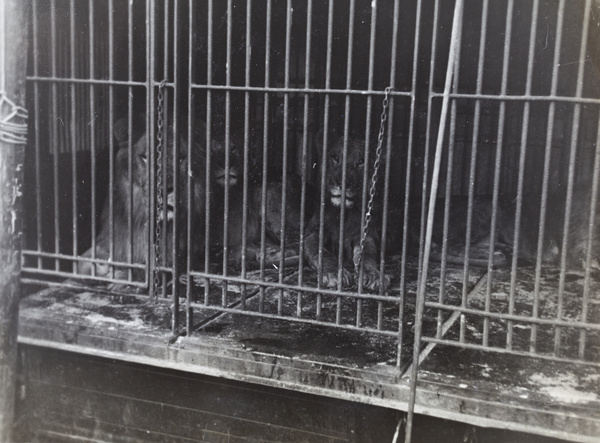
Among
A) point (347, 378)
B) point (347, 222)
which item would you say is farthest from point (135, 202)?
point (347, 378)

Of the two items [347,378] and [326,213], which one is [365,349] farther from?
[326,213]

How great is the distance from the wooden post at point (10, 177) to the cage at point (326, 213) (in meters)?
0.54

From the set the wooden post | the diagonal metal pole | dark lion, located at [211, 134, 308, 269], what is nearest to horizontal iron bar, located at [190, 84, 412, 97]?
the diagonal metal pole

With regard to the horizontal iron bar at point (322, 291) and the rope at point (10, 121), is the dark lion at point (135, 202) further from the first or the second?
the rope at point (10, 121)

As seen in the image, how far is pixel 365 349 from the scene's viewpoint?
3.97 meters

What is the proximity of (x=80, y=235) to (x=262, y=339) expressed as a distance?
9.03 ft

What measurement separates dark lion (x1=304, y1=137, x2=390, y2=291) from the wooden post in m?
2.34

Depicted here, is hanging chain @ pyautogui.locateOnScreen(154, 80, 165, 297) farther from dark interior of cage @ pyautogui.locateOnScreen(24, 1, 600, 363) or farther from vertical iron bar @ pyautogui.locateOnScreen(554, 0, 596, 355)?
vertical iron bar @ pyautogui.locateOnScreen(554, 0, 596, 355)

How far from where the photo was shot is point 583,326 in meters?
3.24

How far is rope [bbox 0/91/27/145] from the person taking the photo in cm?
368

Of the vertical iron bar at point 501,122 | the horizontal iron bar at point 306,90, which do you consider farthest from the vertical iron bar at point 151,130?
the vertical iron bar at point 501,122

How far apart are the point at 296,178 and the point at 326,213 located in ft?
3.66

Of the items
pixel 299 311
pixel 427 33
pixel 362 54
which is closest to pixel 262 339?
pixel 299 311

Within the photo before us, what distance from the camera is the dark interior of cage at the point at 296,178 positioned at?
371 centimetres
